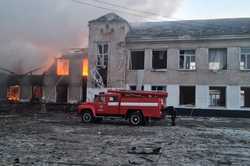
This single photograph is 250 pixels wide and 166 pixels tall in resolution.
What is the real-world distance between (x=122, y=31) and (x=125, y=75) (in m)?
4.04

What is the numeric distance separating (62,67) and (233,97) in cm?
1853

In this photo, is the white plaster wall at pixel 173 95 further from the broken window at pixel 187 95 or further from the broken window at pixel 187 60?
the broken window at pixel 187 60

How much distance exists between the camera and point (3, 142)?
1186 cm

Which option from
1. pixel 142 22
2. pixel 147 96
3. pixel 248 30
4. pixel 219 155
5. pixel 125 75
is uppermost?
pixel 142 22

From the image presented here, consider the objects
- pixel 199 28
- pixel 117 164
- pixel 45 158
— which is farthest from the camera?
pixel 199 28

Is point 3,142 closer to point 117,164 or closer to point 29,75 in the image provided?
point 117,164

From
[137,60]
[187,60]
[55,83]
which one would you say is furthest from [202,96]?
[55,83]

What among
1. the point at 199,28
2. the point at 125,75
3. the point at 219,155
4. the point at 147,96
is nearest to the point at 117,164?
the point at 219,155

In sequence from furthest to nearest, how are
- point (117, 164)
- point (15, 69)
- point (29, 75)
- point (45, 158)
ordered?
point (29, 75), point (15, 69), point (45, 158), point (117, 164)

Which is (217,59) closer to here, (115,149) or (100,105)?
(100,105)

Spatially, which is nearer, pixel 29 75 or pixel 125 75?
pixel 125 75

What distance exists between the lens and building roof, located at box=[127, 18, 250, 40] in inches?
1080

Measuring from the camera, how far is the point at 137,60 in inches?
1160

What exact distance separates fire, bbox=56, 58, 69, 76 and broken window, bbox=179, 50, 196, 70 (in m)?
13.2
